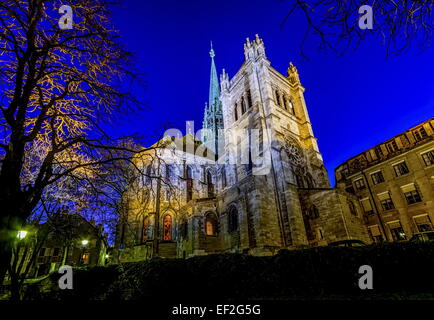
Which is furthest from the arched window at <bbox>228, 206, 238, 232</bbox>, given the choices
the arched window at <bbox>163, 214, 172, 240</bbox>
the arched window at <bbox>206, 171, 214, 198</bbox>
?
the arched window at <bbox>206, 171, 214, 198</bbox>

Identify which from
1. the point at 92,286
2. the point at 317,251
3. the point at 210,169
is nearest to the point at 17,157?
the point at 317,251

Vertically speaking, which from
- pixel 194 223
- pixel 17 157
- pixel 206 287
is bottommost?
pixel 206 287

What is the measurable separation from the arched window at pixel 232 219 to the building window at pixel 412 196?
54.7 ft

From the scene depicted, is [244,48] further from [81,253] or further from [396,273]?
[81,253]

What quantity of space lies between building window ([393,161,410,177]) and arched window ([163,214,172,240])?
25.5m

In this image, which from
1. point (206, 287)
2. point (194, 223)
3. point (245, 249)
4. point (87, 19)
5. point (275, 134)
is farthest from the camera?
point (275, 134)

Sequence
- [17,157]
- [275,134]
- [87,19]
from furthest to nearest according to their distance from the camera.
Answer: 1. [275,134]
2. [87,19]
3. [17,157]

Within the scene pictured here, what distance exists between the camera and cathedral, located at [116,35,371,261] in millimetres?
19594

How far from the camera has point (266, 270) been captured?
25.2 ft

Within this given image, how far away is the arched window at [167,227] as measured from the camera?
26875 mm

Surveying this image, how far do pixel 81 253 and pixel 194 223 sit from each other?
64.5ft

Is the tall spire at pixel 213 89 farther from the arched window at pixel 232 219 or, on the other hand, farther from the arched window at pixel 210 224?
the arched window at pixel 232 219

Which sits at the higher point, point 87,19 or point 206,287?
point 87,19
